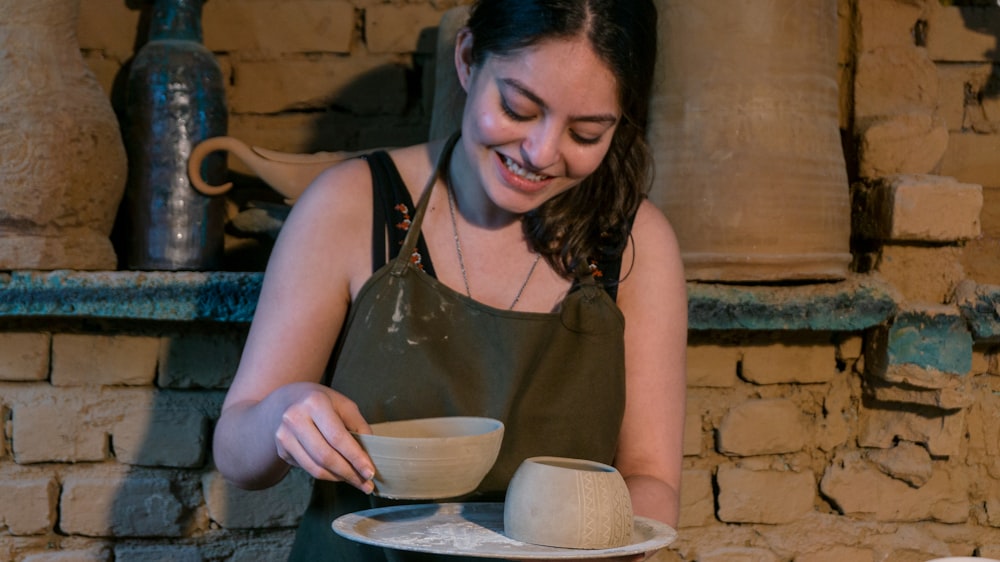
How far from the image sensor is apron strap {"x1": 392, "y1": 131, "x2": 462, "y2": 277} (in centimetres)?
158

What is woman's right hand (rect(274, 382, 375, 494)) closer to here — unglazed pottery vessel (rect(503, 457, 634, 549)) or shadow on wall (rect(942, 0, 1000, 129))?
unglazed pottery vessel (rect(503, 457, 634, 549))

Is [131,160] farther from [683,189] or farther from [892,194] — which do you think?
[892,194]

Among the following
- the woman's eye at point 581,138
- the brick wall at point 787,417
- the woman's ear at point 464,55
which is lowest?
the brick wall at point 787,417

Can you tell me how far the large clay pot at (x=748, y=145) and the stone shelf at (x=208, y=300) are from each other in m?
0.05

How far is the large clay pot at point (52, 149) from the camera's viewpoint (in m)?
2.00

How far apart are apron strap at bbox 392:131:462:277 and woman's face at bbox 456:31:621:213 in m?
0.18

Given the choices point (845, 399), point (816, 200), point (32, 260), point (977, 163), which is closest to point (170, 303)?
point (32, 260)

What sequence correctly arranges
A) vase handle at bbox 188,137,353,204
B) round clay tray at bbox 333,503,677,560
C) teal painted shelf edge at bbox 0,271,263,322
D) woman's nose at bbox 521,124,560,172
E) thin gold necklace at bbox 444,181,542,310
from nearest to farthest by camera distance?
round clay tray at bbox 333,503,677,560, woman's nose at bbox 521,124,560,172, thin gold necklace at bbox 444,181,542,310, teal painted shelf edge at bbox 0,271,263,322, vase handle at bbox 188,137,353,204

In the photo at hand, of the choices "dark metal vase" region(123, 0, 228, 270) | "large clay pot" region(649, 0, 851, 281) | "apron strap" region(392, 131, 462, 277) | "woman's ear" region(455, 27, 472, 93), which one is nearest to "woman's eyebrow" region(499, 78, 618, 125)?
"woman's ear" region(455, 27, 472, 93)

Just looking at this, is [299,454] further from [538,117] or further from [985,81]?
[985,81]

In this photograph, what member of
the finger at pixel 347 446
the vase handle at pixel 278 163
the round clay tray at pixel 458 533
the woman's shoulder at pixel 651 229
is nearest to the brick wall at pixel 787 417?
the vase handle at pixel 278 163

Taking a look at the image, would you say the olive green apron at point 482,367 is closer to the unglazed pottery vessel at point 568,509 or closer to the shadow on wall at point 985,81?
the unglazed pottery vessel at point 568,509

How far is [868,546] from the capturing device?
223cm

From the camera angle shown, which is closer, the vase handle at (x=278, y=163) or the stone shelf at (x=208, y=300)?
the stone shelf at (x=208, y=300)
